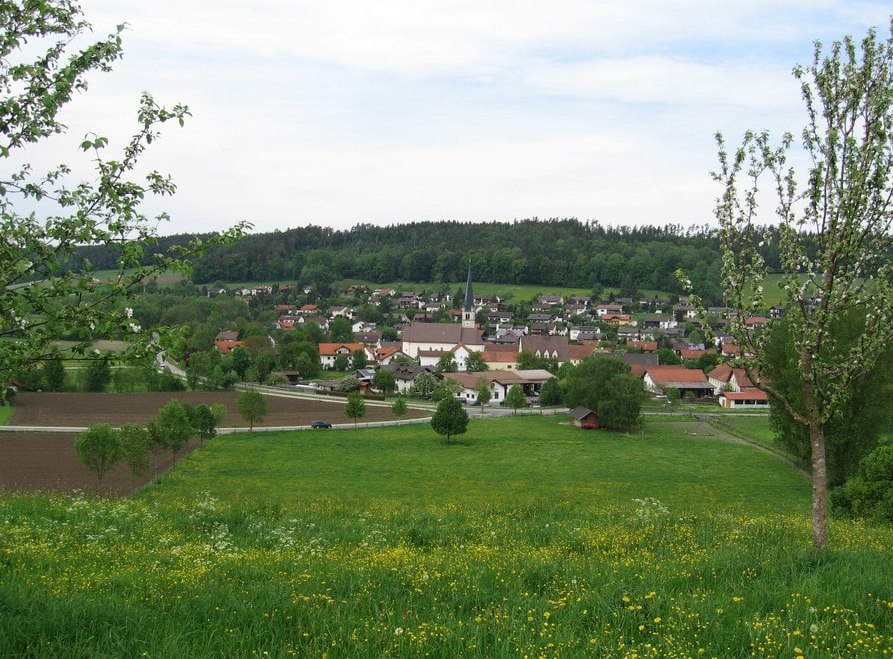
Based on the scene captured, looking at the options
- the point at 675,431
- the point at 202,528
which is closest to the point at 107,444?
the point at 202,528

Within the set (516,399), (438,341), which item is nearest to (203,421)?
(516,399)

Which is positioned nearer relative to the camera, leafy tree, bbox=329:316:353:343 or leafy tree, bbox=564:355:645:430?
leafy tree, bbox=564:355:645:430

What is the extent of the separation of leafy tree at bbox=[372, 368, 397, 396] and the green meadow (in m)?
64.5

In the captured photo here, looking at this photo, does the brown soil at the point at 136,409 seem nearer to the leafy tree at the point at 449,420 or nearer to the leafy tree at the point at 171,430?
the leafy tree at the point at 449,420

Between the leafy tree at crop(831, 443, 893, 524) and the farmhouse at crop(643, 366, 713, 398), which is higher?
the leafy tree at crop(831, 443, 893, 524)

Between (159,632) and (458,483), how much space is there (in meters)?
28.6

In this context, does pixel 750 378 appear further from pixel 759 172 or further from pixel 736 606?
pixel 736 606

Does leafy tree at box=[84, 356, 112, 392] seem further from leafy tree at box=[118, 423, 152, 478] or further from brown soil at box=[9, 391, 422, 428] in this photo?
leafy tree at box=[118, 423, 152, 478]

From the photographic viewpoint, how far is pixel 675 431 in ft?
188

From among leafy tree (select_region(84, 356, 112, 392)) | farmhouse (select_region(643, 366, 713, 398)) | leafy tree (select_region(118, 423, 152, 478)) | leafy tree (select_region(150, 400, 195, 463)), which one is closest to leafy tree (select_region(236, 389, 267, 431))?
leafy tree (select_region(150, 400, 195, 463))

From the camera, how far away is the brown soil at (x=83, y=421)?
32.4 metres

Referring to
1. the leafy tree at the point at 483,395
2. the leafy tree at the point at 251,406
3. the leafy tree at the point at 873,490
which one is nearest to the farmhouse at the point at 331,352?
the leafy tree at the point at 483,395

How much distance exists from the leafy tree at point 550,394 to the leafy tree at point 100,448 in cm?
4918

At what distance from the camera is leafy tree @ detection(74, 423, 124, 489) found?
30812 mm
